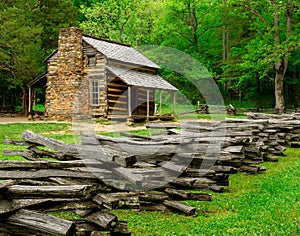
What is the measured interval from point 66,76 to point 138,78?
529 centimetres

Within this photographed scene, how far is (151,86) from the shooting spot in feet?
75.6

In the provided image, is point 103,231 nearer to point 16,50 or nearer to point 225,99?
point 16,50

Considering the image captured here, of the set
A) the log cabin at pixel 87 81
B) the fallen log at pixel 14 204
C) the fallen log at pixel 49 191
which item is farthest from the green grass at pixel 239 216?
the log cabin at pixel 87 81

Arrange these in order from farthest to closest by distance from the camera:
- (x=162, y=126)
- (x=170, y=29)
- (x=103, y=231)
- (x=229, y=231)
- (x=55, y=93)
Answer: (x=170, y=29), (x=55, y=93), (x=162, y=126), (x=229, y=231), (x=103, y=231)

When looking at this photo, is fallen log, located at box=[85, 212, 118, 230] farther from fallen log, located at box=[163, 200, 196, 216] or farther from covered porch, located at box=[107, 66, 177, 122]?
covered porch, located at box=[107, 66, 177, 122]

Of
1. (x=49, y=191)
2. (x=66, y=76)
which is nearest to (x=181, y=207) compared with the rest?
(x=49, y=191)

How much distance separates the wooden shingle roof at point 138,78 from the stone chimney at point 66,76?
2.87 metres

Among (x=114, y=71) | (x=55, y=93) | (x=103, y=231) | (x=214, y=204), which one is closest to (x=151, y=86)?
(x=114, y=71)

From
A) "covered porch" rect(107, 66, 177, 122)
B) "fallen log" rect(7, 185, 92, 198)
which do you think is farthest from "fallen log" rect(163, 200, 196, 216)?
"covered porch" rect(107, 66, 177, 122)

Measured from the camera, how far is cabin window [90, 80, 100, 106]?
78.6 ft

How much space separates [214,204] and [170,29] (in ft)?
117

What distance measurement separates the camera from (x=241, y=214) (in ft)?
17.9

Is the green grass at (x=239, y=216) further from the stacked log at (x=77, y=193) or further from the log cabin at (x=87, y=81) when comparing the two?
the log cabin at (x=87, y=81)

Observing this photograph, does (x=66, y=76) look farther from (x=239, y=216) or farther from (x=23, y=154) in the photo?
(x=239, y=216)
